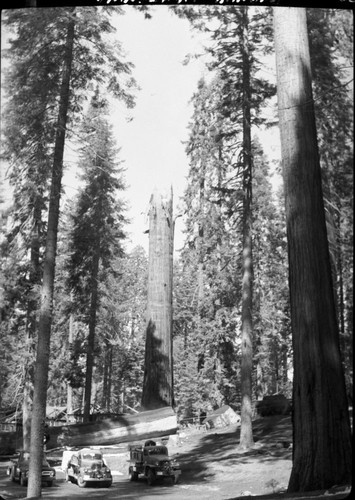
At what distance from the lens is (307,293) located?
23.3 feet

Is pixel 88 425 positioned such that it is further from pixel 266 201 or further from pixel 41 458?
pixel 266 201

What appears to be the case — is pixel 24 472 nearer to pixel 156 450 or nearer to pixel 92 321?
pixel 156 450

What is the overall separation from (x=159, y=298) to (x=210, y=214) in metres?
7.54

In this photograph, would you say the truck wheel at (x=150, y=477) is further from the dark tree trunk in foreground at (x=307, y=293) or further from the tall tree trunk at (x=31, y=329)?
the tall tree trunk at (x=31, y=329)

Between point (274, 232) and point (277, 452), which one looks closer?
point (277, 452)

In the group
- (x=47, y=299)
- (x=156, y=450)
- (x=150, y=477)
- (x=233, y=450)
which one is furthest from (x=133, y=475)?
(x=233, y=450)

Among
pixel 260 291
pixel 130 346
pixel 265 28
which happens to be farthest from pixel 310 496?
pixel 130 346

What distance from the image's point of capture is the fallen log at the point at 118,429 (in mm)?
11547

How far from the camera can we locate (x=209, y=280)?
28234 millimetres

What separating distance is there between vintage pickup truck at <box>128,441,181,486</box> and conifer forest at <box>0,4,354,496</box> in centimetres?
139

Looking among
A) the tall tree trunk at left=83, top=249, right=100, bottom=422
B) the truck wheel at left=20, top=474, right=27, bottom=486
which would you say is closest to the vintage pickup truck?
the truck wheel at left=20, top=474, right=27, bottom=486

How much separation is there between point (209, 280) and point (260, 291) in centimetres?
438

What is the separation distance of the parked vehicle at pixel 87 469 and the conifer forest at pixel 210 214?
788 millimetres

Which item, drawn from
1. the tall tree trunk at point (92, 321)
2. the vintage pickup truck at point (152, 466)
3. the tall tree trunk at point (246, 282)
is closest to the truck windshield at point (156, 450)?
the vintage pickup truck at point (152, 466)
